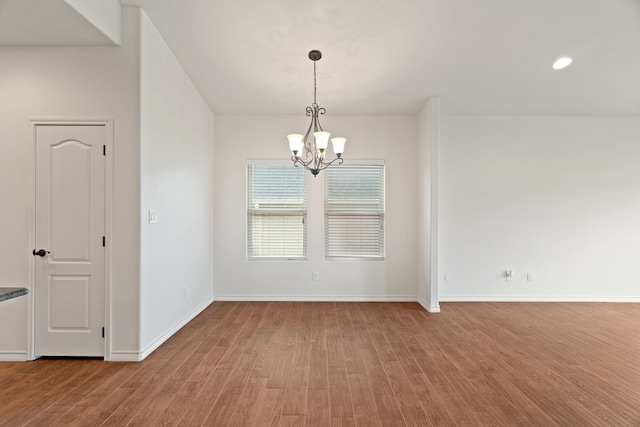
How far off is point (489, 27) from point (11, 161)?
15.6 ft

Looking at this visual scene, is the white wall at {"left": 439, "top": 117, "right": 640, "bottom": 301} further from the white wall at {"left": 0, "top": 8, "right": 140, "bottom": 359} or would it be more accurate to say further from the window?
the white wall at {"left": 0, "top": 8, "right": 140, "bottom": 359}

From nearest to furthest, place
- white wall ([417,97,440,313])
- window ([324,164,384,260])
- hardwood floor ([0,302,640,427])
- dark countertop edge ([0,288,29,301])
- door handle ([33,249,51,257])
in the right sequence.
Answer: dark countertop edge ([0,288,29,301]), hardwood floor ([0,302,640,427]), door handle ([33,249,51,257]), white wall ([417,97,440,313]), window ([324,164,384,260])

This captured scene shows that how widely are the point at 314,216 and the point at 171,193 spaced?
2197 mm

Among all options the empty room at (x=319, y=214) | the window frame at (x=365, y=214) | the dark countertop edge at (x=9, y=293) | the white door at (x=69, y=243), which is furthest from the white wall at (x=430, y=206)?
the dark countertop edge at (x=9, y=293)

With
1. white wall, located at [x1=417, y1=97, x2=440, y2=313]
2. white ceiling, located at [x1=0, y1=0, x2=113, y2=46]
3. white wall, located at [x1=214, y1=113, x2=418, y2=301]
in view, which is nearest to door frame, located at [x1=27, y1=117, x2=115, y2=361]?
white ceiling, located at [x1=0, y1=0, x2=113, y2=46]

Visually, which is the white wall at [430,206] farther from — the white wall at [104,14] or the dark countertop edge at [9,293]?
the dark countertop edge at [9,293]

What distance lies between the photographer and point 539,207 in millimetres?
5336

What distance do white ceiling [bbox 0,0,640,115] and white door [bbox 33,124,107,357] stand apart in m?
1.18

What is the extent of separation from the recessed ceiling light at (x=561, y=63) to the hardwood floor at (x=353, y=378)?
3.12m

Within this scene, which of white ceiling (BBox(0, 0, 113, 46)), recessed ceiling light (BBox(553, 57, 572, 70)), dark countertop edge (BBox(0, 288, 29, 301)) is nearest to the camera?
dark countertop edge (BBox(0, 288, 29, 301))

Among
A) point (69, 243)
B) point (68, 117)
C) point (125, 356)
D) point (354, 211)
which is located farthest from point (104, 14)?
point (354, 211)

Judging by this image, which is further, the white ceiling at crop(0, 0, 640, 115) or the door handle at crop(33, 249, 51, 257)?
the white ceiling at crop(0, 0, 640, 115)

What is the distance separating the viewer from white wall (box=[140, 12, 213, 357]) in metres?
3.29

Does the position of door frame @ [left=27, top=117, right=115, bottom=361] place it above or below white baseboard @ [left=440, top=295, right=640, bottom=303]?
above
